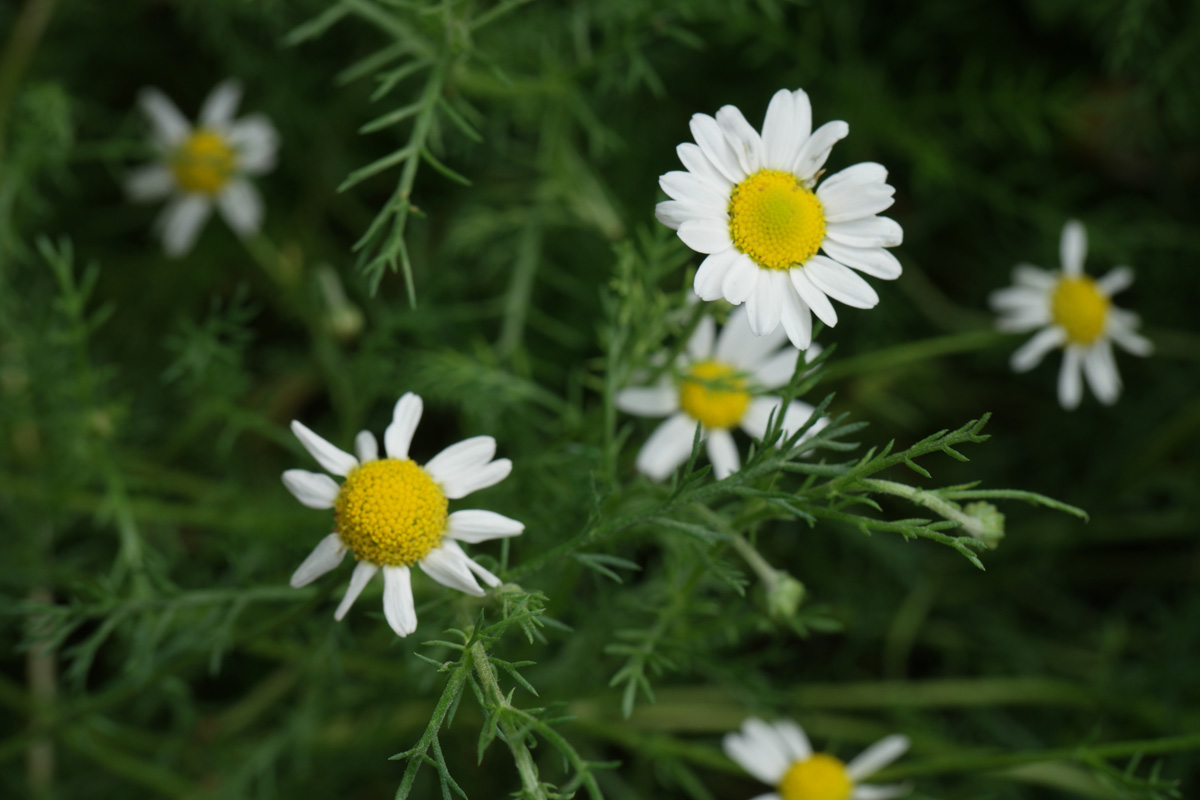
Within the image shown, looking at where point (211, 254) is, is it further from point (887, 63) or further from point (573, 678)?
point (887, 63)

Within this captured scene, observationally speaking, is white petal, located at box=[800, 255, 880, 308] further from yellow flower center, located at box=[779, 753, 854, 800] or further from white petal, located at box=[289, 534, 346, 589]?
yellow flower center, located at box=[779, 753, 854, 800]

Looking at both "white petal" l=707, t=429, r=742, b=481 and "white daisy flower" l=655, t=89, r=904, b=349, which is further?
"white petal" l=707, t=429, r=742, b=481

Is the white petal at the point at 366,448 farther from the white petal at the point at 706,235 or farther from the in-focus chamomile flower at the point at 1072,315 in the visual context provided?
the in-focus chamomile flower at the point at 1072,315

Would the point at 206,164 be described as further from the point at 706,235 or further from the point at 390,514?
the point at 706,235

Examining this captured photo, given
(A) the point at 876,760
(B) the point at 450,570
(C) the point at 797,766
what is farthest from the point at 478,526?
(A) the point at 876,760

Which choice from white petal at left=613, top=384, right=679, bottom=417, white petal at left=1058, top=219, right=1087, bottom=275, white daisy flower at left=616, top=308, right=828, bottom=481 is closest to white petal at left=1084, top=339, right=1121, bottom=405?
white petal at left=1058, top=219, right=1087, bottom=275

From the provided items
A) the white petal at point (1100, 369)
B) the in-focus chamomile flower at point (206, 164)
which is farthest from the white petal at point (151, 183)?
the white petal at point (1100, 369)
